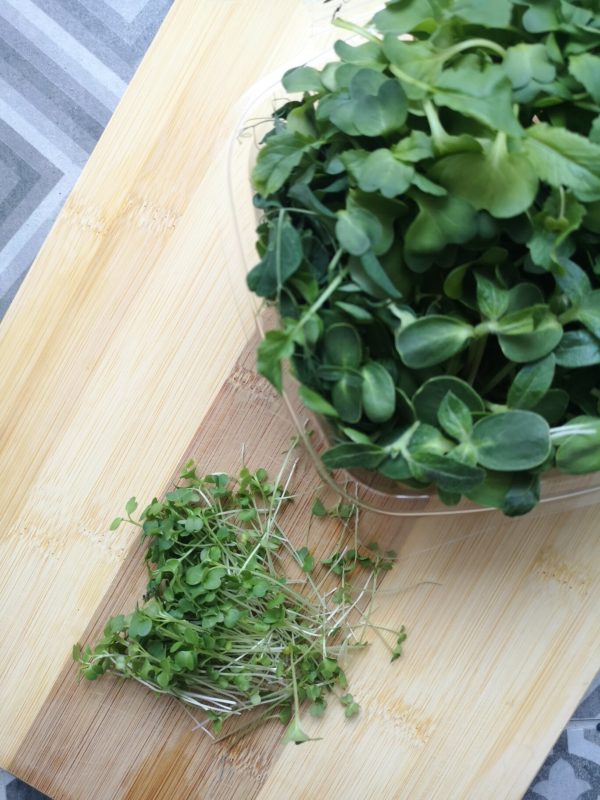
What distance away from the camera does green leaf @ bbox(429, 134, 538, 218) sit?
0.47 m

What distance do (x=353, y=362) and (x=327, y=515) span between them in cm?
25

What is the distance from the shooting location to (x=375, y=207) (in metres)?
0.51

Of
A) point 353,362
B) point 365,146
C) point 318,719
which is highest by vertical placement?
point 365,146

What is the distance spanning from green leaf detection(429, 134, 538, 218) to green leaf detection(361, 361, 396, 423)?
4.9 inches

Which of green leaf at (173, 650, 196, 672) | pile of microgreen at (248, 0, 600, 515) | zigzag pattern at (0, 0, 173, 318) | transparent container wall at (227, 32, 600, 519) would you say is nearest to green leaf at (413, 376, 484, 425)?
pile of microgreen at (248, 0, 600, 515)

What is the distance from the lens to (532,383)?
1.75 feet

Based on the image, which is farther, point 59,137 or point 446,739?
point 59,137

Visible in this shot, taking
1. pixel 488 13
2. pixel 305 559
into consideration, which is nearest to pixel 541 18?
Result: pixel 488 13

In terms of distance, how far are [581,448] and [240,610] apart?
0.36 meters

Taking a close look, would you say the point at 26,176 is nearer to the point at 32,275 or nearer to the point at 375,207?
the point at 32,275

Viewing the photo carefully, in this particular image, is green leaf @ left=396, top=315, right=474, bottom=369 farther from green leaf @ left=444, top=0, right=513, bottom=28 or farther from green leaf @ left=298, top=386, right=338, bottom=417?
green leaf @ left=444, top=0, right=513, bottom=28

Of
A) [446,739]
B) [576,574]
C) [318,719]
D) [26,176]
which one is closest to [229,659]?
[318,719]

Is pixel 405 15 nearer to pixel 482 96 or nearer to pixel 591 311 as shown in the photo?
pixel 482 96

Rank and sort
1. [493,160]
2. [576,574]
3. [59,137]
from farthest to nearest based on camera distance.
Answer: [59,137], [576,574], [493,160]
